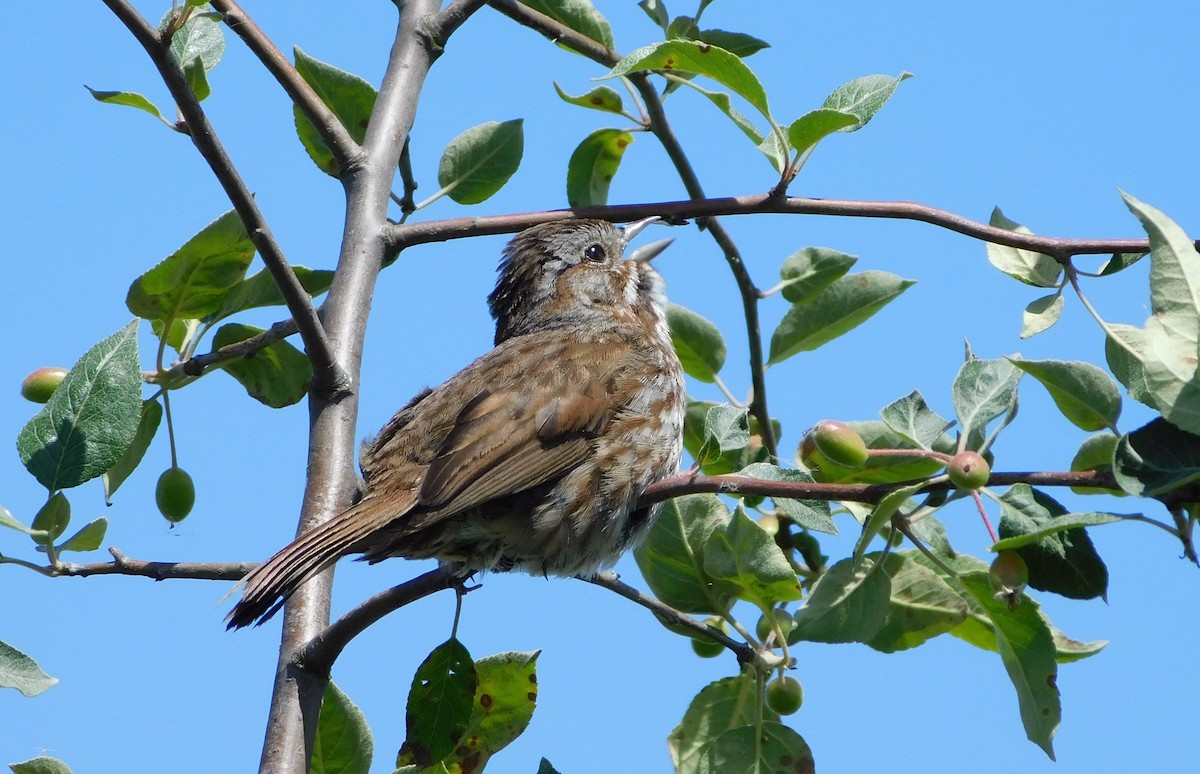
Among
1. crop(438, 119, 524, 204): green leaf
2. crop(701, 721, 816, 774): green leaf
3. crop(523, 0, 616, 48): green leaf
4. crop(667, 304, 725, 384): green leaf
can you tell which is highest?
crop(523, 0, 616, 48): green leaf

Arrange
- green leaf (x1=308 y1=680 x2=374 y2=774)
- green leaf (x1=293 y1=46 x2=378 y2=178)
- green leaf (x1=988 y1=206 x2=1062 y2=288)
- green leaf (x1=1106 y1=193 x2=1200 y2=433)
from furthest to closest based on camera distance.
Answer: green leaf (x1=293 y1=46 x2=378 y2=178) → green leaf (x1=988 y1=206 x2=1062 y2=288) → green leaf (x1=308 y1=680 x2=374 y2=774) → green leaf (x1=1106 y1=193 x2=1200 y2=433)

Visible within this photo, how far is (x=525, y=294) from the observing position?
6.02 meters

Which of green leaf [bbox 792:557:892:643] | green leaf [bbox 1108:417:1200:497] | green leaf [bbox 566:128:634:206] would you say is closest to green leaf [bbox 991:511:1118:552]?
green leaf [bbox 1108:417:1200:497]

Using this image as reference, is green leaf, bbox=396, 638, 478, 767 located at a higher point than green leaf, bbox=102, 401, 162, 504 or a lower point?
lower

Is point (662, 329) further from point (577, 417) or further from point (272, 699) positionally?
point (272, 699)

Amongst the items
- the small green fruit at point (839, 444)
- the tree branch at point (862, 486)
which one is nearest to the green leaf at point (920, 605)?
the small green fruit at point (839, 444)

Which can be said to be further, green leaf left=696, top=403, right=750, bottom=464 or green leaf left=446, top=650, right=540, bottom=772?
green leaf left=446, top=650, right=540, bottom=772

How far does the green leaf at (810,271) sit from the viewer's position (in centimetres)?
436

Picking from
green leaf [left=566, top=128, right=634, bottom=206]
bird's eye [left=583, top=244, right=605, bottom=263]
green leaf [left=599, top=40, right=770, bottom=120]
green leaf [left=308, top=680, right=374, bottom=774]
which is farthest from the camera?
bird's eye [left=583, top=244, right=605, bottom=263]

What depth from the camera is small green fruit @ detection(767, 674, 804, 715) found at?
358 centimetres

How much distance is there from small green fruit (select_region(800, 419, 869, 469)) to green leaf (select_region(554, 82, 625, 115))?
6.19ft

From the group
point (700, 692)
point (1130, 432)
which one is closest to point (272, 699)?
point (700, 692)

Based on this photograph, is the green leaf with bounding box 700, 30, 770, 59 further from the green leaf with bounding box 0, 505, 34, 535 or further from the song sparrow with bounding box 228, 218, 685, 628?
the green leaf with bounding box 0, 505, 34, 535

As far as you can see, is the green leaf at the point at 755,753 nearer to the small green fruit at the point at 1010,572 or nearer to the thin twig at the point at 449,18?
the small green fruit at the point at 1010,572
